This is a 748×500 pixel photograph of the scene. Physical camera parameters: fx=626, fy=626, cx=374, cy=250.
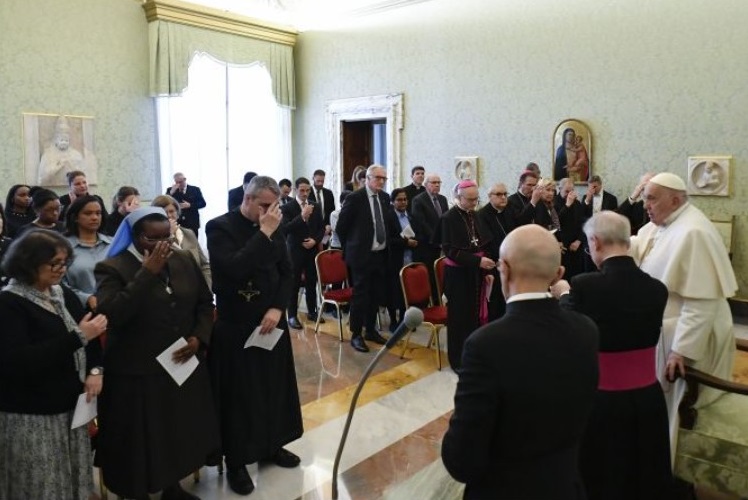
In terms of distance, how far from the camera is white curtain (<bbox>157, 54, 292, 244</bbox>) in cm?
1070

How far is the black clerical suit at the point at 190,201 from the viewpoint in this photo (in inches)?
386

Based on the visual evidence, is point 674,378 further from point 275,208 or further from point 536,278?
point 275,208

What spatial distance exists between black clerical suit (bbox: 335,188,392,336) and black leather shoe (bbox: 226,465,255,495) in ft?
9.40

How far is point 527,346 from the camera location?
1726mm

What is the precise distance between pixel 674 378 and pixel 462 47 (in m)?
7.97

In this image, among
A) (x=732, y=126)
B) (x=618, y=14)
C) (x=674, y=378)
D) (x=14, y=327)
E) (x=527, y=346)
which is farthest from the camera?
(x=618, y=14)

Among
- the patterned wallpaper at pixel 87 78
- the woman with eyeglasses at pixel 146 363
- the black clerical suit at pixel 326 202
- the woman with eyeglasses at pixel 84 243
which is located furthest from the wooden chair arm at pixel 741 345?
the patterned wallpaper at pixel 87 78

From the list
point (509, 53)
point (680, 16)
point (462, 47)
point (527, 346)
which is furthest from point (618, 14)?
point (527, 346)

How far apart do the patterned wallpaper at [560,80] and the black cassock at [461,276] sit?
435 centimetres

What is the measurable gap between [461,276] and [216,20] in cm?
786

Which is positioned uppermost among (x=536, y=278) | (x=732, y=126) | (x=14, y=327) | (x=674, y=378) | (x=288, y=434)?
(x=732, y=126)

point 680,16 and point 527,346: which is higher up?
point 680,16

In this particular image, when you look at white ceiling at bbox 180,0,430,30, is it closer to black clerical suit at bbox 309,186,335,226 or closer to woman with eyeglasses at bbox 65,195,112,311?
black clerical suit at bbox 309,186,335,226

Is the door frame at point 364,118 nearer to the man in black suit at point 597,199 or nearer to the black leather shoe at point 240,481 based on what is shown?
the man in black suit at point 597,199
